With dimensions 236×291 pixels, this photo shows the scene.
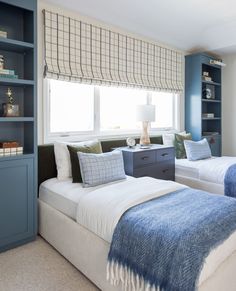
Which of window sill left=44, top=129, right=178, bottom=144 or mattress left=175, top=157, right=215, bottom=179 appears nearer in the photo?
window sill left=44, top=129, right=178, bottom=144

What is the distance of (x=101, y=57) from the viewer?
3293 mm

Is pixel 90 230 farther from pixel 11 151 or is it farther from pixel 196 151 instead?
pixel 196 151

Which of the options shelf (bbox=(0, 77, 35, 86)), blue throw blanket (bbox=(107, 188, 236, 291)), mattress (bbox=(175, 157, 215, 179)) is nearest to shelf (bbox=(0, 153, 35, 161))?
shelf (bbox=(0, 77, 35, 86))

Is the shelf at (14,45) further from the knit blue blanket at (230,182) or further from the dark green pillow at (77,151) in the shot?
the knit blue blanket at (230,182)

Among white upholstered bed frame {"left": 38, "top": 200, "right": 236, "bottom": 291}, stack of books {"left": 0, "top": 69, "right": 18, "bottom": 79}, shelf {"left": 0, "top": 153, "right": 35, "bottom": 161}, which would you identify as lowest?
white upholstered bed frame {"left": 38, "top": 200, "right": 236, "bottom": 291}

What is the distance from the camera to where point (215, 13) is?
3566 millimetres

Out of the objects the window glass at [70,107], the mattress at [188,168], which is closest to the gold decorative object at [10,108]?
the window glass at [70,107]

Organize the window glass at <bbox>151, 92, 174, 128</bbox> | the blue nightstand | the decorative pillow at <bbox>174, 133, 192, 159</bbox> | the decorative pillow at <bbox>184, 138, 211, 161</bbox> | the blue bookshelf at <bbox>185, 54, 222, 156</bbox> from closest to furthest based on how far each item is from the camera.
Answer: the blue nightstand
the decorative pillow at <bbox>184, 138, 211, 161</bbox>
the decorative pillow at <bbox>174, 133, 192, 159</bbox>
the window glass at <bbox>151, 92, 174, 128</bbox>
the blue bookshelf at <bbox>185, 54, 222, 156</bbox>

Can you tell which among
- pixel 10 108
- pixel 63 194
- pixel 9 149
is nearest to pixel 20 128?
pixel 10 108

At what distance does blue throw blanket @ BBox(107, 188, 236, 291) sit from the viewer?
1.28 meters

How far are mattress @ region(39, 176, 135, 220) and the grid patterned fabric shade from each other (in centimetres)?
117

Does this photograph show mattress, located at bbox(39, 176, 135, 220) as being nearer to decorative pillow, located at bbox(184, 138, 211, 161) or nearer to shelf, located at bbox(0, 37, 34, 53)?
shelf, located at bbox(0, 37, 34, 53)

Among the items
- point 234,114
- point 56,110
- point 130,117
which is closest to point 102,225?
Answer: point 56,110

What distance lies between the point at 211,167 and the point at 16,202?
245 centimetres
